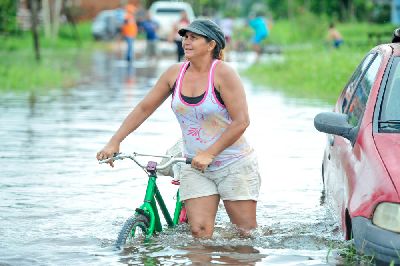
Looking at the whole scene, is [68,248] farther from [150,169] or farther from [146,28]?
[146,28]

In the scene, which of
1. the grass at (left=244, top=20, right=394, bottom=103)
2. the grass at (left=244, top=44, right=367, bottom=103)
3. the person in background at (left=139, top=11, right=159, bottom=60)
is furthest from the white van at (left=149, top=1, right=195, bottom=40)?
the grass at (left=244, top=44, right=367, bottom=103)

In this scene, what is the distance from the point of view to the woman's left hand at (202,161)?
7.65 metres

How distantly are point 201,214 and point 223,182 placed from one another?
0.85 ft

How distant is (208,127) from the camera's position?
801 cm

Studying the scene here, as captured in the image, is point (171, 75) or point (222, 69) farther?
point (171, 75)

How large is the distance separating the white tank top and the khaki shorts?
0.17 feet

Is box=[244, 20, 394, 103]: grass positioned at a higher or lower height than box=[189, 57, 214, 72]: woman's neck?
lower

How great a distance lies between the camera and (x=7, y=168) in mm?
12859

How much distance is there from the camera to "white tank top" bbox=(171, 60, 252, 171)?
25.9 ft

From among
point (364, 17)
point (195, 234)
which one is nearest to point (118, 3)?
point (364, 17)

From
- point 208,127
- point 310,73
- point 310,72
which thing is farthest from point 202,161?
point 310,72

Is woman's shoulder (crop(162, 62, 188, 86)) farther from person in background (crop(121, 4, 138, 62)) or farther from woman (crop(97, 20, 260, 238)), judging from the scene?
person in background (crop(121, 4, 138, 62))

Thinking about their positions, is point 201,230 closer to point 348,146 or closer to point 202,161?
point 202,161

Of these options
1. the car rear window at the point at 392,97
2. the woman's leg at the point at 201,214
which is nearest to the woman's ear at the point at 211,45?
the woman's leg at the point at 201,214
